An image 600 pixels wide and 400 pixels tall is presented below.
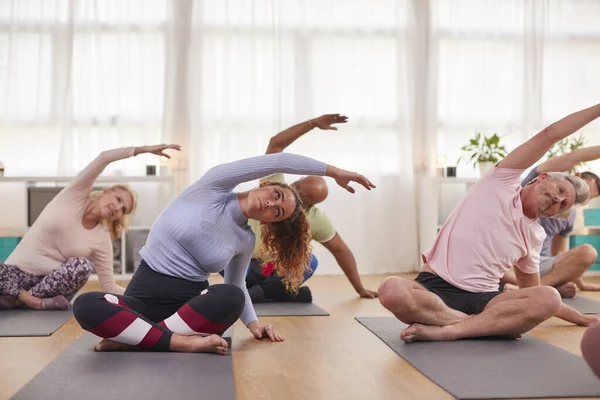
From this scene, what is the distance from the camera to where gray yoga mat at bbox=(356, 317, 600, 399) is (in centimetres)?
200

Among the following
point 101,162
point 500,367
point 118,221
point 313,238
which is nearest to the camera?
point 500,367

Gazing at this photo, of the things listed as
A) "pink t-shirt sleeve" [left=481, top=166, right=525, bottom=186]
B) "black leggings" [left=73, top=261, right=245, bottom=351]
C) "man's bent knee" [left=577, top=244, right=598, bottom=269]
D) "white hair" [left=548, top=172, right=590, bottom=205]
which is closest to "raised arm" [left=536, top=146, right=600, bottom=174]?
"white hair" [left=548, top=172, right=590, bottom=205]

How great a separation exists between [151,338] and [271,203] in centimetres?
59

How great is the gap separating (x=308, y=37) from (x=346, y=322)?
3.29 meters

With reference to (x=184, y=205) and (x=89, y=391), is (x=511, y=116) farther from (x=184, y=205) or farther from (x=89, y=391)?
(x=89, y=391)

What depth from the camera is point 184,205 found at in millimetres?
2553

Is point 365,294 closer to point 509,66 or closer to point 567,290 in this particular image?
point 567,290

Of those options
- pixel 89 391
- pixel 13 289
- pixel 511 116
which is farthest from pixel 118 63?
pixel 89 391

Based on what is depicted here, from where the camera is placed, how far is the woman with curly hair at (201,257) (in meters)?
2.42

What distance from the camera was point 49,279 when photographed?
360cm

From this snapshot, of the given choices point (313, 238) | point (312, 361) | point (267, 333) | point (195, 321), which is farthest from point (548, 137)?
point (313, 238)

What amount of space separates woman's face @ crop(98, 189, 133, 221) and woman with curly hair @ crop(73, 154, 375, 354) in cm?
94

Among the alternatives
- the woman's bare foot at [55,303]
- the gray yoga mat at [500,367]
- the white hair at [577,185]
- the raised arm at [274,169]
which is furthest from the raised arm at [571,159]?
the woman's bare foot at [55,303]

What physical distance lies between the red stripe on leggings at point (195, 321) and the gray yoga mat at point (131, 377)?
10cm
